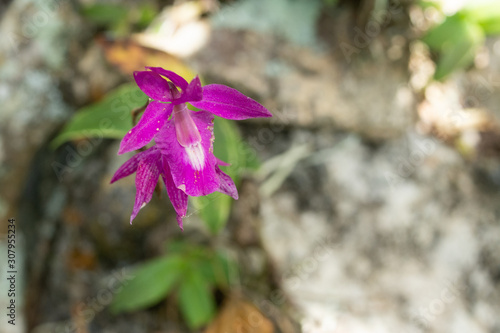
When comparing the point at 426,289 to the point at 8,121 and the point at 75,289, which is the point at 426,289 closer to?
the point at 75,289

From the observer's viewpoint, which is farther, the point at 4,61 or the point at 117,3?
the point at 117,3

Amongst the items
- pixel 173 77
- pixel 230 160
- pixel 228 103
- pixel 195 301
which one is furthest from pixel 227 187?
pixel 195 301

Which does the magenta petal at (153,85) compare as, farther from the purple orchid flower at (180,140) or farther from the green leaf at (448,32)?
the green leaf at (448,32)

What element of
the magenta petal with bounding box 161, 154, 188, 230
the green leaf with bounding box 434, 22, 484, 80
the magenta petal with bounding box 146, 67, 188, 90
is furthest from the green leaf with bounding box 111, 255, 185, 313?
the green leaf with bounding box 434, 22, 484, 80

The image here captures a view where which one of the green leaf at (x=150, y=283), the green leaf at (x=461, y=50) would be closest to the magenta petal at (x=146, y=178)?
the green leaf at (x=150, y=283)

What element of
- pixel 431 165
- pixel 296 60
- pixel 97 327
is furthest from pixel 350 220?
pixel 97 327

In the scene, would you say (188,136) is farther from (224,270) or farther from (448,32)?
(448,32)
